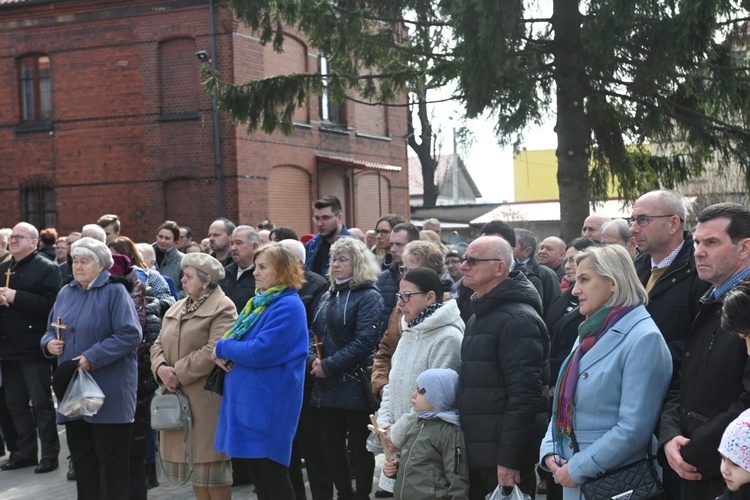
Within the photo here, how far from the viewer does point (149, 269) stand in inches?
346

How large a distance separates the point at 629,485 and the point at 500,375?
1.05m

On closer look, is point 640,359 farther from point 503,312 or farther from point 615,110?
point 615,110

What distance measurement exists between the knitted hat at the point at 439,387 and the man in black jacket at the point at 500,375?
0.08 m

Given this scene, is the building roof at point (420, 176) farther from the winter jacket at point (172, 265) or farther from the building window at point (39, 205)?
the winter jacket at point (172, 265)

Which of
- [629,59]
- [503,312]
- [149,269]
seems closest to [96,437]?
[149,269]

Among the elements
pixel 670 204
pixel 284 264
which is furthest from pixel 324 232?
pixel 670 204

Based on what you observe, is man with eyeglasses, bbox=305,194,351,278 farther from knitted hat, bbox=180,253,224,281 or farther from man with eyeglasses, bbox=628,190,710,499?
man with eyeglasses, bbox=628,190,710,499

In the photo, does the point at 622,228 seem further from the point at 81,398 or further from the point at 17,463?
the point at 17,463

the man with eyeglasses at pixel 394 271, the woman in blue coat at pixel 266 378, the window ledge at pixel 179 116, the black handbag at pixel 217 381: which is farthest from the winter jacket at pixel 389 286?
the window ledge at pixel 179 116

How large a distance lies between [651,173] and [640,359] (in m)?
10.3

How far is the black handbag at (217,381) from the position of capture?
20.8 ft

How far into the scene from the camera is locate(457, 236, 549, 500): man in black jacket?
197 inches

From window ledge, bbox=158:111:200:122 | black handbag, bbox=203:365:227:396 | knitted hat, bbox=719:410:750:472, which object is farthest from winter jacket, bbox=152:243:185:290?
window ledge, bbox=158:111:200:122

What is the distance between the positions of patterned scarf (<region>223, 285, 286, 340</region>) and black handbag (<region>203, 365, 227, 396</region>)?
0.27 meters
